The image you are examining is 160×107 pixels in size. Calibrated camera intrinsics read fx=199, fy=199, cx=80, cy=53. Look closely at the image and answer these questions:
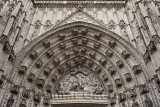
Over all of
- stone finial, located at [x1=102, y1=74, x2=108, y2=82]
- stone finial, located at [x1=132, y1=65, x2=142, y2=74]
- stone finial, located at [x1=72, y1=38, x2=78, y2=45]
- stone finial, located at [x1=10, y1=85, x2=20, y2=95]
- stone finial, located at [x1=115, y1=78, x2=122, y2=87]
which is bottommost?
stone finial, located at [x1=10, y1=85, x2=20, y2=95]

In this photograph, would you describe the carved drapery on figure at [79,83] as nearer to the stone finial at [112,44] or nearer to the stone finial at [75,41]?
the stone finial at [75,41]

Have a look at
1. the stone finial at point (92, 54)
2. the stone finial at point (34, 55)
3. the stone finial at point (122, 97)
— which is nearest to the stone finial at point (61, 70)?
the stone finial at point (34, 55)

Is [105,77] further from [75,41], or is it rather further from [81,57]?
[75,41]

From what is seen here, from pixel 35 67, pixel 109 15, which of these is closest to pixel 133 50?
pixel 109 15

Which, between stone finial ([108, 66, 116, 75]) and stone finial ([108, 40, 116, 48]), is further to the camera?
stone finial ([108, 40, 116, 48])

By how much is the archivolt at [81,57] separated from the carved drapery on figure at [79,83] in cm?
44

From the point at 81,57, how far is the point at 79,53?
A: 0.32 metres

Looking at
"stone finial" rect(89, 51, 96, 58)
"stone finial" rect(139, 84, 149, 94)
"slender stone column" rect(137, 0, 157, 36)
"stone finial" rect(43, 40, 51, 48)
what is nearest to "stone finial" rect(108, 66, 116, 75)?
"stone finial" rect(89, 51, 96, 58)

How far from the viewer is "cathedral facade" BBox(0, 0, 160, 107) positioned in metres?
10.5

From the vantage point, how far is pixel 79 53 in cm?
1423

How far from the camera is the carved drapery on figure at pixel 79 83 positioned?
42.1ft

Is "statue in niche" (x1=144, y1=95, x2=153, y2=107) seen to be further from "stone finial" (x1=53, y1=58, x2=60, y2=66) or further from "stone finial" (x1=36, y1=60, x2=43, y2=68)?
"stone finial" (x1=36, y1=60, x2=43, y2=68)

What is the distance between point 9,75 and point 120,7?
9.81 m

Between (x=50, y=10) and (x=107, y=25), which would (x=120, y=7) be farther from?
(x=50, y=10)
